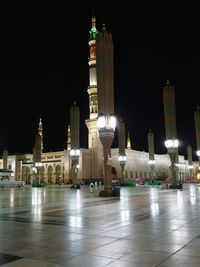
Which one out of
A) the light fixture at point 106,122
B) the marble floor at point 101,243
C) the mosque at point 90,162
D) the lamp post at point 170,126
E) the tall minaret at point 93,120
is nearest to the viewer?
the marble floor at point 101,243

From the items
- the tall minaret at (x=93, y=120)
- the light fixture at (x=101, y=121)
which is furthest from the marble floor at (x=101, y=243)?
the tall minaret at (x=93, y=120)

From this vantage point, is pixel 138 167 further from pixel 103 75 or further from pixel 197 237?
pixel 197 237

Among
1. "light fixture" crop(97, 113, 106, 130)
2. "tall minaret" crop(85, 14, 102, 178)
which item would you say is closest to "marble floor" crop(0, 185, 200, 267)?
"light fixture" crop(97, 113, 106, 130)

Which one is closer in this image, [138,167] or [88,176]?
[88,176]

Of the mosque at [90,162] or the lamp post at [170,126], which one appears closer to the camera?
the lamp post at [170,126]

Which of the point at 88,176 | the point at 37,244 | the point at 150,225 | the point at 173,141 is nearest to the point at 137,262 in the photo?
the point at 37,244

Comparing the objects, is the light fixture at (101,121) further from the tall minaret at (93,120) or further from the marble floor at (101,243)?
the tall minaret at (93,120)

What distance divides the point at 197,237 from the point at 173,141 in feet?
98.9

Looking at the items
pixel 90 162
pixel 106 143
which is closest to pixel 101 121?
pixel 106 143

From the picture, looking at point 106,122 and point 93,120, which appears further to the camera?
point 93,120

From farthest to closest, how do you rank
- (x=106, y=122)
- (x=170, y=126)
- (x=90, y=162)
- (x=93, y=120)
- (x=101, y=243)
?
(x=90, y=162), (x=93, y=120), (x=170, y=126), (x=106, y=122), (x=101, y=243)

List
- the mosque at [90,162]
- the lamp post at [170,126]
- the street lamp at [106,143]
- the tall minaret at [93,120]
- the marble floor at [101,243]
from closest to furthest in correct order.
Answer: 1. the marble floor at [101,243]
2. the street lamp at [106,143]
3. the lamp post at [170,126]
4. the mosque at [90,162]
5. the tall minaret at [93,120]

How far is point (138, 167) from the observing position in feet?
299

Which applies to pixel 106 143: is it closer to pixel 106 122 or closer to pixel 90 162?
pixel 106 122
